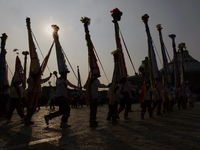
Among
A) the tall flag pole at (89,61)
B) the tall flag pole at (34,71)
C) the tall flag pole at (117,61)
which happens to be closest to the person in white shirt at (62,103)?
the tall flag pole at (89,61)

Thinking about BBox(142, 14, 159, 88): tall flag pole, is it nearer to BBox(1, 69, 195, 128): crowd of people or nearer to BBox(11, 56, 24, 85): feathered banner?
BBox(1, 69, 195, 128): crowd of people

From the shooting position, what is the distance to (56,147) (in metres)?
2.95

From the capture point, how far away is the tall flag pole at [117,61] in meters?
5.60

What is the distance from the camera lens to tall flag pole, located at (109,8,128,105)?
560cm

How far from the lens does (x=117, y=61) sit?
19.2 feet

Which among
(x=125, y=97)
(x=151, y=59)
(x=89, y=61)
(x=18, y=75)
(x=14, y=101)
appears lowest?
(x=14, y=101)

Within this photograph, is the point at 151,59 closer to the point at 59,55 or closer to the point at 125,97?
the point at 125,97

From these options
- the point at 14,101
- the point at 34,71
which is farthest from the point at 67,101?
the point at 14,101

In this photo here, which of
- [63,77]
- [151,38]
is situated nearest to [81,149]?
[63,77]

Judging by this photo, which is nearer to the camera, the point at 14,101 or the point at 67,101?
the point at 67,101

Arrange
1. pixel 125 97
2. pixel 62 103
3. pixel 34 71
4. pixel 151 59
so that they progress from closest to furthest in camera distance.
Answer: pixel 62 103 < pixel 34 71 < pixel 125 97 < pixel 151 59

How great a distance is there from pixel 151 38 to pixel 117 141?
6.85m

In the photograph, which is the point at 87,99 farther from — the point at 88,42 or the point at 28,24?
the point at 28,24

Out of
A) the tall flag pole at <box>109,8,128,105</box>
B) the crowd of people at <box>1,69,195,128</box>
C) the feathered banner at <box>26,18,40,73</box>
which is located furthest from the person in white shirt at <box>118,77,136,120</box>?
the feathered banner at <box>26,18,40,73</box>
